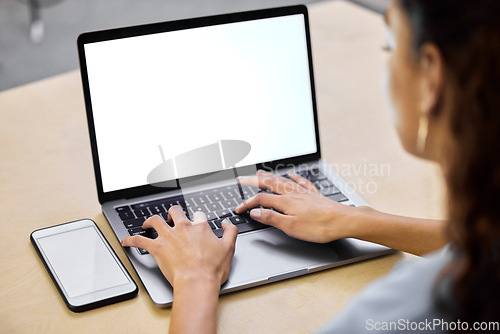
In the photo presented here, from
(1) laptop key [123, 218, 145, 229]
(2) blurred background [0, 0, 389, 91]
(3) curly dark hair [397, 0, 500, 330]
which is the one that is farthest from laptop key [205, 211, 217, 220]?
(2) blurred background [0, 0, 389, 91]

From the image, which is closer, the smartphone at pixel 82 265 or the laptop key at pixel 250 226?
the smartphone at pixel 82 265

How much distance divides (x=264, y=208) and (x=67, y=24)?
2.81 metres

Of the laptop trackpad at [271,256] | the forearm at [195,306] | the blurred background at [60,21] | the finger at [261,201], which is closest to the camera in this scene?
the forearm at [195,306]

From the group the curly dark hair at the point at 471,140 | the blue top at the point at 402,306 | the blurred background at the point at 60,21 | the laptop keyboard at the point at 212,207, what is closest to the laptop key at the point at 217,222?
the laptop keyboard at the point at 212,207

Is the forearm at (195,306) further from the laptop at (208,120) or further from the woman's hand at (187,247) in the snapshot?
the laptop at (208,120)

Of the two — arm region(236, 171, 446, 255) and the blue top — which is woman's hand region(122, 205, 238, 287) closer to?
arm region(236, 171, 446, 255)

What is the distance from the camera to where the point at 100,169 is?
3.16 feet

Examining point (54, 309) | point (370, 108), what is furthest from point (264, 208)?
point (370, 108)

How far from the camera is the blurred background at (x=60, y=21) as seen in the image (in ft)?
9.80

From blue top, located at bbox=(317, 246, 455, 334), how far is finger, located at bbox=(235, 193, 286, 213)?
14.0 inches

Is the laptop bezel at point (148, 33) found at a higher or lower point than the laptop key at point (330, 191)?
higher

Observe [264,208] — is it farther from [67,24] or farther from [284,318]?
[67,24]

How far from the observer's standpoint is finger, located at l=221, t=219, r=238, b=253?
846mm

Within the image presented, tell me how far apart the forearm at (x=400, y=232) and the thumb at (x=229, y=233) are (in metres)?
0.17
